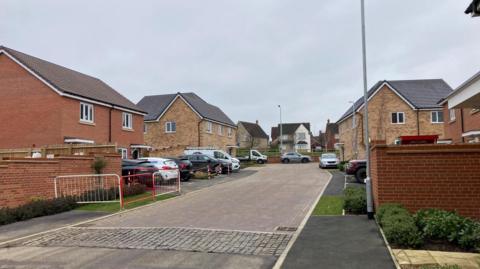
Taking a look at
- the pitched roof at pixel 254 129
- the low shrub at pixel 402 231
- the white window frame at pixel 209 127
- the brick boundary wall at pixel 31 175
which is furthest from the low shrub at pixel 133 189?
the pitched roof at pixel 254 129

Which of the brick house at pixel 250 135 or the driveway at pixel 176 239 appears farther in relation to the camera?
the brick house at pixel 250 135

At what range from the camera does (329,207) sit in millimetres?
13672

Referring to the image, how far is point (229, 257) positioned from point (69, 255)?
3085 mm

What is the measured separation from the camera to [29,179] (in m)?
14.7

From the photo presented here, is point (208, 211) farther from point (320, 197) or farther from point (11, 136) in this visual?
point (11, 136)

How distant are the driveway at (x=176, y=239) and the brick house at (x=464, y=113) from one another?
15.5ft

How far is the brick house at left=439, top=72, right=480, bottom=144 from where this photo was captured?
334 inches

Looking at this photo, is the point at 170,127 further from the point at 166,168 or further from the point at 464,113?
the point at 464,113

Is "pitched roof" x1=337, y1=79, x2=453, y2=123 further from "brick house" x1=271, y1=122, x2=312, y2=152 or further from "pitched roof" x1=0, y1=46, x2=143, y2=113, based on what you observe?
"brick house" x1=271, y1=122, x2=312, y2=152

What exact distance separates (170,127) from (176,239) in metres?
38.4

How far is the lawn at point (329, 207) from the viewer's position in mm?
12406

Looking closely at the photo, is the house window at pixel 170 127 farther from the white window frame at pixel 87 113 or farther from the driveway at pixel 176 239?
the driveway at pixel 176 239

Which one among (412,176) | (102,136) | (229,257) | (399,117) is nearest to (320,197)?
(412,176)

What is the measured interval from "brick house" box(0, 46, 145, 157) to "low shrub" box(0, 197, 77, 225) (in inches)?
424
